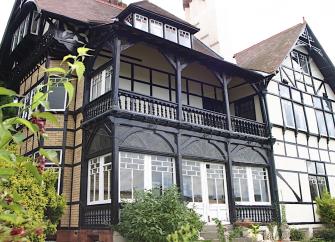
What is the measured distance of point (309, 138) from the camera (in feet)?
56.1

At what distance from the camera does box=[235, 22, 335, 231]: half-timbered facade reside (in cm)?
1529

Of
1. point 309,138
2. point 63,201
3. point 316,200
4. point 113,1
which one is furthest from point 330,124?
point 63,201

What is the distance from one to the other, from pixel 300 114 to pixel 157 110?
9106mm

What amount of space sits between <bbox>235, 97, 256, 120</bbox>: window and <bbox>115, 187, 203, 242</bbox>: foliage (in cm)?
782

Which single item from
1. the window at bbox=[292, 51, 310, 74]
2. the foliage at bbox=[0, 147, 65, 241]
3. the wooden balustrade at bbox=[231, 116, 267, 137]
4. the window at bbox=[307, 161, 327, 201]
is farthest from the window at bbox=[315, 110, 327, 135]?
the foliage at bbox=[0, 147, 65, 241]

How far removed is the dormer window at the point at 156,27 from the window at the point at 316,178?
31.0ft

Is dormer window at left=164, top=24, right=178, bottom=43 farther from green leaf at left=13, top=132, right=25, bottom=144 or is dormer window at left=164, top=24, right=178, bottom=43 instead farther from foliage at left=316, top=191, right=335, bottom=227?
green leaf at left=13, top=132, right=25, bottom=144

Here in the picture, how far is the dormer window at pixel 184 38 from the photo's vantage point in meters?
14.5

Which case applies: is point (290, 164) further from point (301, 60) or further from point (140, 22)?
point (140, 22)

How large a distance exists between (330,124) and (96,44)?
13507 mm

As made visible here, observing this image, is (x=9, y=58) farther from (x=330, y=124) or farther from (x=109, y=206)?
(x=330, y=124)

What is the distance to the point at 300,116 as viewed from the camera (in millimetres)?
17125

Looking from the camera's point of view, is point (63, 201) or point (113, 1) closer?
point (63, 201)

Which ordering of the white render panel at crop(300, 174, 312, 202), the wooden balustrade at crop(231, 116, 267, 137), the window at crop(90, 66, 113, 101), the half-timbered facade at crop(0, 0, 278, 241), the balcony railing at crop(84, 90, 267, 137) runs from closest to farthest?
the half-timbered facade at crop(0, 0, 278, 241) → the balcony railing at crop(84, 90, 267, 137) → the window at crop(90, 66, 113, 101) → the wooden balustrade at crop(231, 116, 267, 137) → the white render panel at crop(300, 174, 312, 202)
